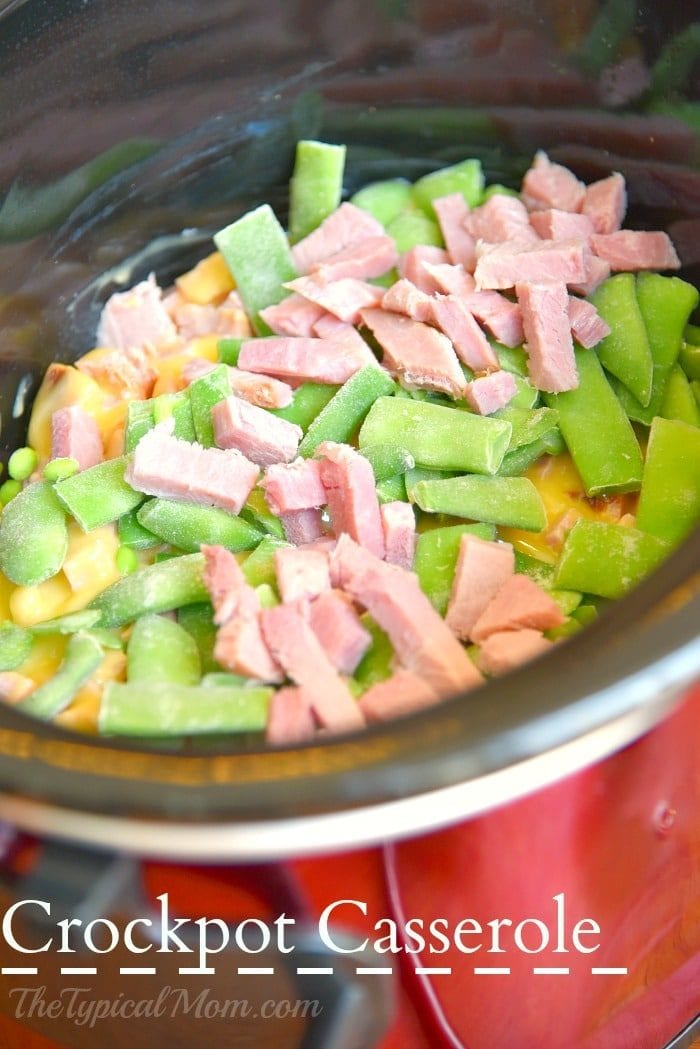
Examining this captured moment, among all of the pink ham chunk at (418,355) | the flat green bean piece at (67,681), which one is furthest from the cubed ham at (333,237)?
the flat green bean piece at (67,681)

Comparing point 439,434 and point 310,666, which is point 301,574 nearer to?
point 310,666

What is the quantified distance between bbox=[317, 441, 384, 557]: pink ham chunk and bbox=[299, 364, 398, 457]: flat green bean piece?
0.22 ft

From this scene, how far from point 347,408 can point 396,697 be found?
0.63m

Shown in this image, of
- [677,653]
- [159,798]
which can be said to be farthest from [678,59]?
[159,798]

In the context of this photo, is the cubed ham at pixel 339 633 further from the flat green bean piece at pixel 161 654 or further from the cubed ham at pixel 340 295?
the cubed ham at pixel 340 295

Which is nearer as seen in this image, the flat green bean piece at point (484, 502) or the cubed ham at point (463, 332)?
the flat green bean piece at point (484, 502)

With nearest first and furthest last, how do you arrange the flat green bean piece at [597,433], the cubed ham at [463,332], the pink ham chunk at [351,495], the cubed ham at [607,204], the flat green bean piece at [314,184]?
1. the pink ham chunk at [351,495]
2. the flat green bean piece at [597,433]
3. the cubed ham at [463,332]
4. the cubed ham at [607,204]
5. the flat green bean piece at [314,184]

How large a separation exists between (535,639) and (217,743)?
399 mm

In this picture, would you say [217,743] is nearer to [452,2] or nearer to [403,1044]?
[403,1044]

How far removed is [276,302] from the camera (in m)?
1.89

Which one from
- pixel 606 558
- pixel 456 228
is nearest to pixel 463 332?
pixel 456 228

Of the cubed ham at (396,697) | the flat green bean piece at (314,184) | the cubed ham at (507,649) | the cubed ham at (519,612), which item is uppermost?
the flat green bean piece at (314,184)

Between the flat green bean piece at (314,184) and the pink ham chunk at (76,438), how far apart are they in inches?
22.9

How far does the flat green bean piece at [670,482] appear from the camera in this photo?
1459mm
